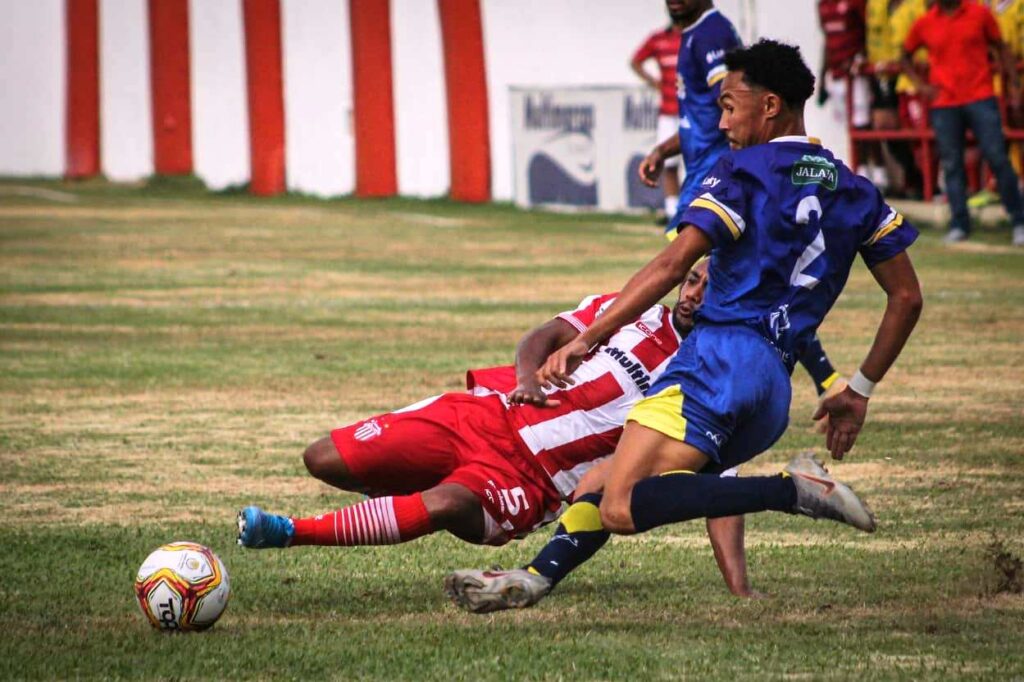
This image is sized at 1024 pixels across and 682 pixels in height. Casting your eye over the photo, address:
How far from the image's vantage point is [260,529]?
5754 mm

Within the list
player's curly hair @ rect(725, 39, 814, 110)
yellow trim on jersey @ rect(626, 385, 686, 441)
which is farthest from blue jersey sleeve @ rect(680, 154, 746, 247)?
yellow trim on jersey @ rect(626, 385, 686, 441)

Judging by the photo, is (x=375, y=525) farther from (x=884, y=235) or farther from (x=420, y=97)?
(x=420, y=97)

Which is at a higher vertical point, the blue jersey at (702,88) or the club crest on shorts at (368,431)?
the blue jersey at (702,88)

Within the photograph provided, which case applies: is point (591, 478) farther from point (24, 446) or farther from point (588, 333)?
point (24, 446)

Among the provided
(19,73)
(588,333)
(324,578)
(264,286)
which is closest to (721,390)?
(588,333)

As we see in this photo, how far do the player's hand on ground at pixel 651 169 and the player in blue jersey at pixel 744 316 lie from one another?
3.94 m

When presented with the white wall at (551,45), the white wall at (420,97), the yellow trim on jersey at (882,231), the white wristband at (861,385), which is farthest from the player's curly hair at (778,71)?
the white wall at (420,97)

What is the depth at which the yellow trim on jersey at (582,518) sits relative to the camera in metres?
5.76

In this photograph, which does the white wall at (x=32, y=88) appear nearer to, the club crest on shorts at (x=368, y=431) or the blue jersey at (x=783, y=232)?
the club crest on shorts at (x=368, y=431)

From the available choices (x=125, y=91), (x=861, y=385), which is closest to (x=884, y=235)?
(x=861, y=385)

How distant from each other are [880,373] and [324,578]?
1.86 m

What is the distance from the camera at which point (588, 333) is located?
215 inches

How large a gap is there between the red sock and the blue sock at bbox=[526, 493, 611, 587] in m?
0.39

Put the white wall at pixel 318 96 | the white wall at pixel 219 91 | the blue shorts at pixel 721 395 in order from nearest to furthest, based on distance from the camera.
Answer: the blue shorts at pixel 721 395 → the white wall at pixel 318 96 → the white wall at pixel 219 91
